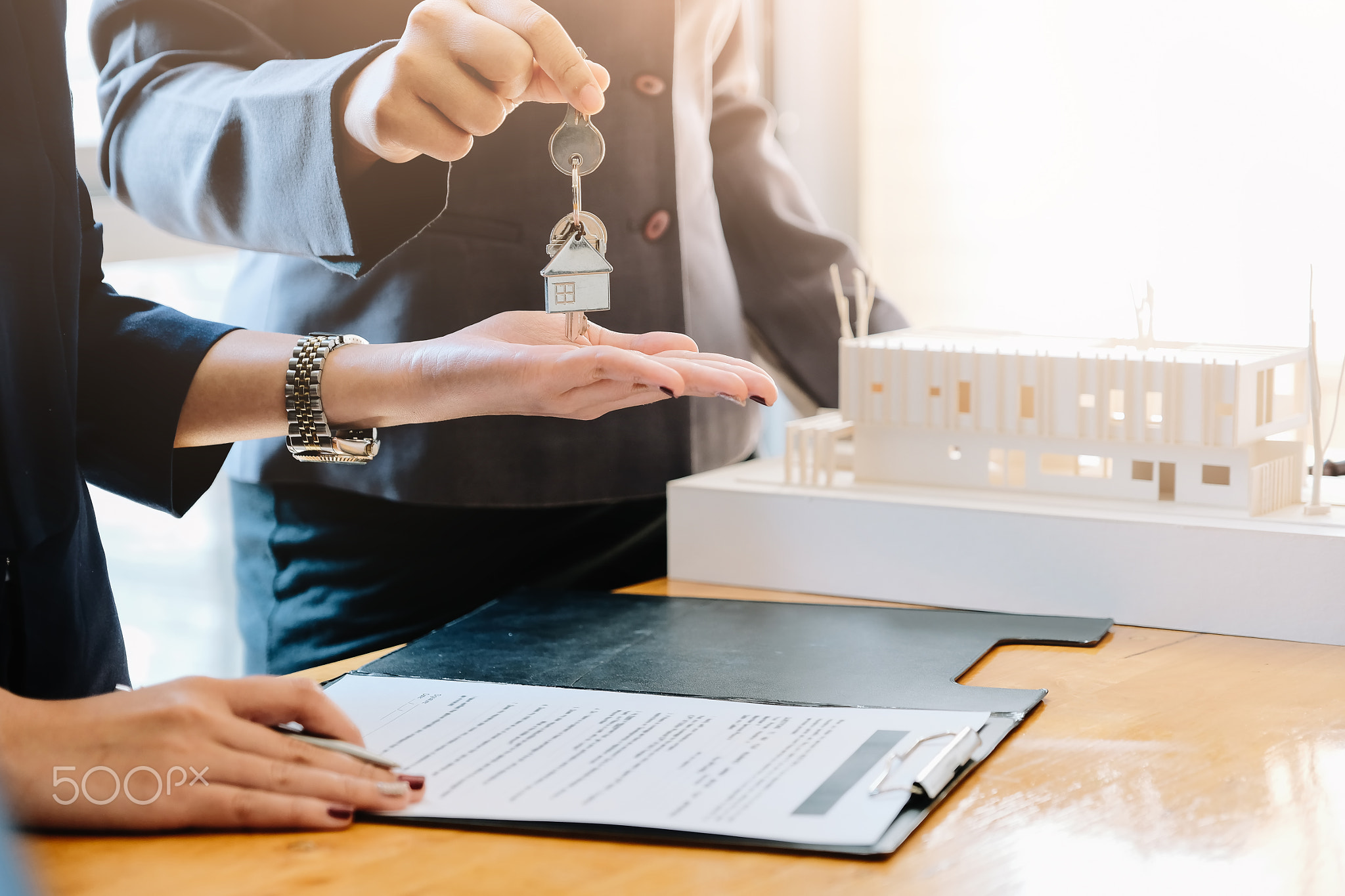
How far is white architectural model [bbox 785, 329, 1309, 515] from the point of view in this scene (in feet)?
3.64

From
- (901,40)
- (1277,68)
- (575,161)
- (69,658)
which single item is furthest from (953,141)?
(69,658)

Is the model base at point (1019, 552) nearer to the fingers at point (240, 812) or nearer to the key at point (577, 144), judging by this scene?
the key at point (577, 144)

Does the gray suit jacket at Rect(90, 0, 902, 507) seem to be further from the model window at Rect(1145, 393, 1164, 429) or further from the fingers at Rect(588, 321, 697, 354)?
the model window at Rect(1145, 393, 1164, 429)

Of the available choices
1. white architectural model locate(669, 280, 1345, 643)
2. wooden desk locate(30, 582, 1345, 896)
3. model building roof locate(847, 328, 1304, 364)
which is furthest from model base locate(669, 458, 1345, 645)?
wooden desk locate(30, 582, 1345, 896)

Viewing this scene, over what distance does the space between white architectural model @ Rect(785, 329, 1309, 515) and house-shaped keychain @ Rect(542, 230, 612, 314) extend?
1.23 ft

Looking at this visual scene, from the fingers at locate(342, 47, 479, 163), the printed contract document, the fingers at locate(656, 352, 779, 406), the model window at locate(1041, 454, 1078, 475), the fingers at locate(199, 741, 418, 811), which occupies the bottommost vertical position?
the printed contract document

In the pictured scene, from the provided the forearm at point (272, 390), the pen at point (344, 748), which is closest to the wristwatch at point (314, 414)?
the forearm at point (272, 390)

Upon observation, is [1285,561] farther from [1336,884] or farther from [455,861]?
[455,861]

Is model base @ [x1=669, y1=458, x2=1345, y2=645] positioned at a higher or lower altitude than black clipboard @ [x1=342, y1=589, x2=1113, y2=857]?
higher

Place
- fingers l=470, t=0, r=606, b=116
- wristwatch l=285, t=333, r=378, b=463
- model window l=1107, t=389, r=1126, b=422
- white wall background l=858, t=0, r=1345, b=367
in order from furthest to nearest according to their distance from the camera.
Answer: white wall background l=858, t=0, r=1345, b=367 < model window l=1107, t=389, r=1126, b=422 < wristwatch l=285, t=333, r=378, b=463 < fingers l=470, t=0, r=606, b=116

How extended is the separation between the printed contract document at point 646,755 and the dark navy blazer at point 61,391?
10.0 inches

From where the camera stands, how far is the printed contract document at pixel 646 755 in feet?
2.30

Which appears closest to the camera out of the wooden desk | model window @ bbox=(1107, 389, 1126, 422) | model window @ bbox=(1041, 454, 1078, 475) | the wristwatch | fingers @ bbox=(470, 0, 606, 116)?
the wooden desk

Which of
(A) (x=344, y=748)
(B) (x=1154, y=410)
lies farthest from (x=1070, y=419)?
(A) (x=344, y=748)
